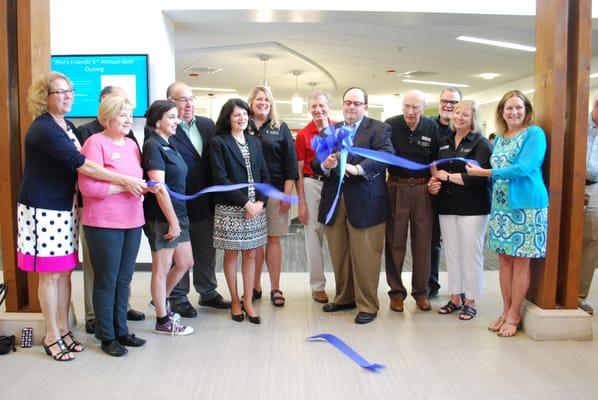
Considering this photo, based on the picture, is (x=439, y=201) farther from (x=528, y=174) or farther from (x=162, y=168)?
(x=162, y=168)

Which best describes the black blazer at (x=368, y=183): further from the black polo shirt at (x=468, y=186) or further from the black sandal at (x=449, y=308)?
the black sandal at (x=449, y=308)

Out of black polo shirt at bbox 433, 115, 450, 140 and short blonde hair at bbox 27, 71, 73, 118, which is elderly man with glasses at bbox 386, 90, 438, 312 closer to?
black polo shirt at bbox 433, 115, 450, 140

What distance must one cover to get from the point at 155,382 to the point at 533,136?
101 inches

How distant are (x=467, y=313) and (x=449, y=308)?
0.15 m

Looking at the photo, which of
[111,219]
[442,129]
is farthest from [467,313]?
[111,219]

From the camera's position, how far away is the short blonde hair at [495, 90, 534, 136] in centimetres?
308

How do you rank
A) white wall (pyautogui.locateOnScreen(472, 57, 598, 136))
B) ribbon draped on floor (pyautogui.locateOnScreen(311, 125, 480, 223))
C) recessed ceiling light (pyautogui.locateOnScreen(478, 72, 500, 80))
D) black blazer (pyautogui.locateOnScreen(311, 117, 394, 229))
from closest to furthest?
ribbon draped on floor (pyautogui.locateOnScreen(311, 125, 480, 223))
black blazer (pyautogui.locateOnScreen(311, 117, 394, 229))
recessed ceiling light (pyautogui.locateOnScreen(478, 72, 500, 80))
white wall (pyautogui.locateOnScreen(472, 57, 598, 136))

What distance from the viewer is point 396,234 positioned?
3.59 m

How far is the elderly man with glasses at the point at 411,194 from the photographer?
3522 millimetres

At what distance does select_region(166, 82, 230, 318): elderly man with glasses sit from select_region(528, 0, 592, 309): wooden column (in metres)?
2.25

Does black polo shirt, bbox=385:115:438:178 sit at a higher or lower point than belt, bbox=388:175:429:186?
higher

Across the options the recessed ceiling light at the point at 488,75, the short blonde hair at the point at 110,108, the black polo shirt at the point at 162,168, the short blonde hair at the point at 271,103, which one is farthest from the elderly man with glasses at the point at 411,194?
the recessed ceiling light at the point at 488,75

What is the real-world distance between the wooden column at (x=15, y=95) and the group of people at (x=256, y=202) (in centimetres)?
29

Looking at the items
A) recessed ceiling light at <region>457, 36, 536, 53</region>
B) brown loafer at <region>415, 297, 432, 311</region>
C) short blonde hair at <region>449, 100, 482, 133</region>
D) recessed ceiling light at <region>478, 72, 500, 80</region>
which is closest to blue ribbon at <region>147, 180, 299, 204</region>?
brown loafer at <region>415, 297, 432, 311</region>
